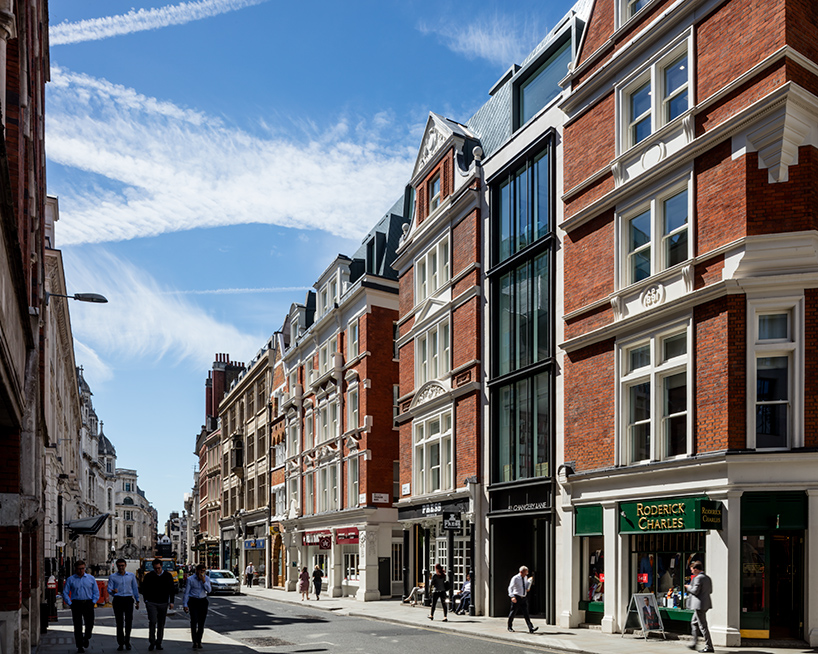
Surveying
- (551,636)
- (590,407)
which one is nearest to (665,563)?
(551,636)

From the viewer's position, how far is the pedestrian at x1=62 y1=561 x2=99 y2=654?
16562 mm

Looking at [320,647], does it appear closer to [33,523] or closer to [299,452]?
[33,523]

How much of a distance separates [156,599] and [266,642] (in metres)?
3.18

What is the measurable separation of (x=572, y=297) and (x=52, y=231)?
976 inches

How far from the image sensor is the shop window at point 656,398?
1836 cm

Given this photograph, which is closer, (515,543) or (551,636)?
(551,636)

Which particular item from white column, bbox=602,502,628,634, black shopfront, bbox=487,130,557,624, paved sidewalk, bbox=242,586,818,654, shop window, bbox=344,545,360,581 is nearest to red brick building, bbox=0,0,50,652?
paved sidewalk, bbox=242,586,818,654

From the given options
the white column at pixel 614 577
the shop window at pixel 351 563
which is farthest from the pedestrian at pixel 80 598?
the shop window at pixel 351 563

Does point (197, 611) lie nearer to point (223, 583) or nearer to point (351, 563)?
point (351, 563)

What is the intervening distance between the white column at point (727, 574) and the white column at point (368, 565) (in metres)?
22.1

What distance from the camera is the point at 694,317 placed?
1791 cm

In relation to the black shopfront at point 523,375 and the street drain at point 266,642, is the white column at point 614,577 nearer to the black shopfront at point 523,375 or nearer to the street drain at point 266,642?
the black shopfront at point 523,375

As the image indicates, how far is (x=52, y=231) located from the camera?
1481 inches

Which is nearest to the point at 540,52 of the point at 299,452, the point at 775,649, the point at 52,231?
the point at 775,649
